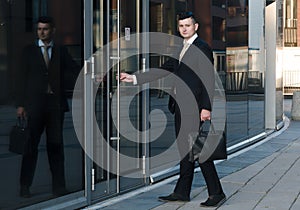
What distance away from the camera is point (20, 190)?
17.7ft

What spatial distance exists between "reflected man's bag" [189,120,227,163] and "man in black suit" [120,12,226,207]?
12cm

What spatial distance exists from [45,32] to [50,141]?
41.8 inches

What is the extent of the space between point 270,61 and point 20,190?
35.4ft

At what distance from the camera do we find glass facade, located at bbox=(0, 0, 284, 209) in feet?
17.3

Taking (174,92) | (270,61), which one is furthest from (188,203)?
(270,61)

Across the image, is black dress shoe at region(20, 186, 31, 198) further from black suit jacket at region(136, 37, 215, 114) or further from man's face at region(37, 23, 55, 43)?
black suit jacket at region(136, 37, 215, 114)

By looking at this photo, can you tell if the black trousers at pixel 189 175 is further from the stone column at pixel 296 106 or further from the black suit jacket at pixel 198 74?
the stone column at pixel 296 106

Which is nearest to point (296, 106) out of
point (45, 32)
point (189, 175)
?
point (189, 175)

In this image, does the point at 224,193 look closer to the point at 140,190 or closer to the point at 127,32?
the point at 140,190

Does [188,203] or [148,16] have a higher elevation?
[148,16]

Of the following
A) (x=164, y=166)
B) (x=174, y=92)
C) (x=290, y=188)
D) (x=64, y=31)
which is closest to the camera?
(x=64, y=31)

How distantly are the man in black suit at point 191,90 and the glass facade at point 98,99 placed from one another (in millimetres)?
495

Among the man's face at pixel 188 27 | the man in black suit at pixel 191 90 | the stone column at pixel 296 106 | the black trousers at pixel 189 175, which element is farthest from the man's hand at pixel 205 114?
the stone column at pixel 296 106

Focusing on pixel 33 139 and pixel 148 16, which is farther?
pixel 148 16
